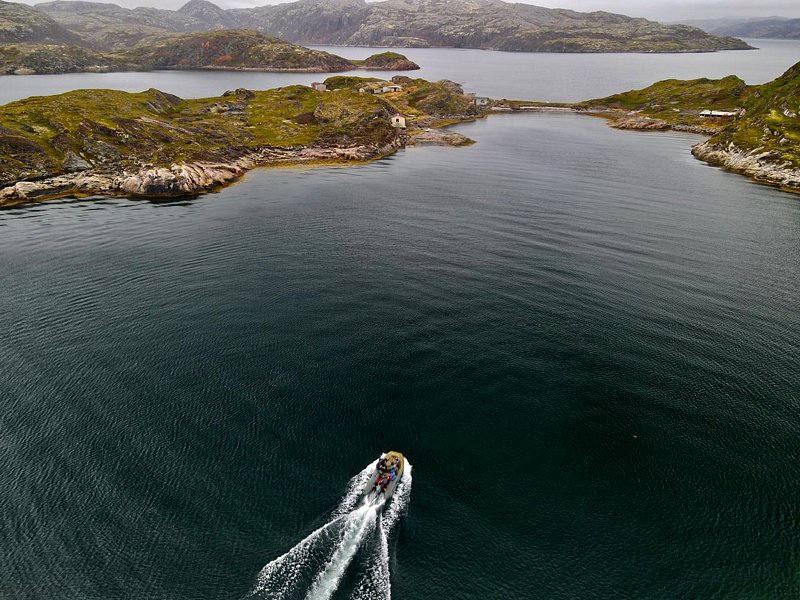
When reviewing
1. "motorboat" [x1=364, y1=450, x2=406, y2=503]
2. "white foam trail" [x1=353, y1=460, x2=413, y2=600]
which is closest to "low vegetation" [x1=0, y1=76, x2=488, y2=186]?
"motorboat" [x1=364, y1=450, x2=406, y2=503]

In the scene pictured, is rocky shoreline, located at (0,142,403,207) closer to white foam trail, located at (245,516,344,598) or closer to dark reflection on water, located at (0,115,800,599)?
dark reflection on water, located at (0,115,800,599)

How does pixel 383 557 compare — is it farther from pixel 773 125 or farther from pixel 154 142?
pixel 773 125

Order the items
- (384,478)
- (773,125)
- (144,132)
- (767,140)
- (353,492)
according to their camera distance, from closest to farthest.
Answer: (384,478) < (353,492) < (144,132) < (767,140) < (773,125)

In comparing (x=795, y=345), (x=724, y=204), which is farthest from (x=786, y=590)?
(x=724, y=204)

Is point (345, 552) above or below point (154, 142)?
below

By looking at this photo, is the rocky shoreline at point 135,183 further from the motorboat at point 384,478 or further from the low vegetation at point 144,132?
the motorboat at point 384,478

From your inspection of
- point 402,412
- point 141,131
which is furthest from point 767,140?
point 141,131

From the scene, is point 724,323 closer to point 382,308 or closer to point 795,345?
point 795,345
